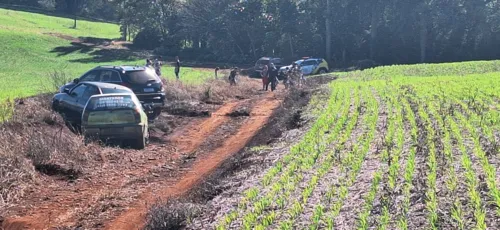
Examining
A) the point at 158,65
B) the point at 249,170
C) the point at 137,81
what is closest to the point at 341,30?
the point at 158,65

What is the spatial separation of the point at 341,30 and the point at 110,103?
45.0m

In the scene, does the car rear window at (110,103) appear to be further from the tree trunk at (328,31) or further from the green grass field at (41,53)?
the tree trunk at (328,31)

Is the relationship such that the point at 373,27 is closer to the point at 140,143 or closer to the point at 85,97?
the point at 85,97

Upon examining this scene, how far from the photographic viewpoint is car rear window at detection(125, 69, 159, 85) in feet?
62.4

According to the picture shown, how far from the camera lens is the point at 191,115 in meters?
21.7

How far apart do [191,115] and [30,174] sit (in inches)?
434

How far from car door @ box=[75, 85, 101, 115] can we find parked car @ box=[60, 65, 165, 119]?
2344 millimetres

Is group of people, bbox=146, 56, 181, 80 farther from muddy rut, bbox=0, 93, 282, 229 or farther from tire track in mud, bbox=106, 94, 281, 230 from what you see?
muddy rut, bbox=0, 93, 282, 229

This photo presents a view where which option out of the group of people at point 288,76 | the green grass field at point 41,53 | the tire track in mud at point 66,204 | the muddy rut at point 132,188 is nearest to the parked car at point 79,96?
the muddy rut at point 132,188

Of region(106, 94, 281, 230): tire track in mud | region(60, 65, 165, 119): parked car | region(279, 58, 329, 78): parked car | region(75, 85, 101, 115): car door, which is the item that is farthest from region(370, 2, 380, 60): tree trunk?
region(75, 85, 101, 115): car door

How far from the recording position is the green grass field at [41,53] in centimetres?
4016

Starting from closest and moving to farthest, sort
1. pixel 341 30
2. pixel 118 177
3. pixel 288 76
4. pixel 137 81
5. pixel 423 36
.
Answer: pixel 118 177, pixel 137 81, pixel 288 76, pixel 423 36, pixel 341 30

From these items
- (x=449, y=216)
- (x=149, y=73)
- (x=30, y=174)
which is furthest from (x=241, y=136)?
(x=449, y=216)

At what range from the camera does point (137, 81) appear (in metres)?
19.1
